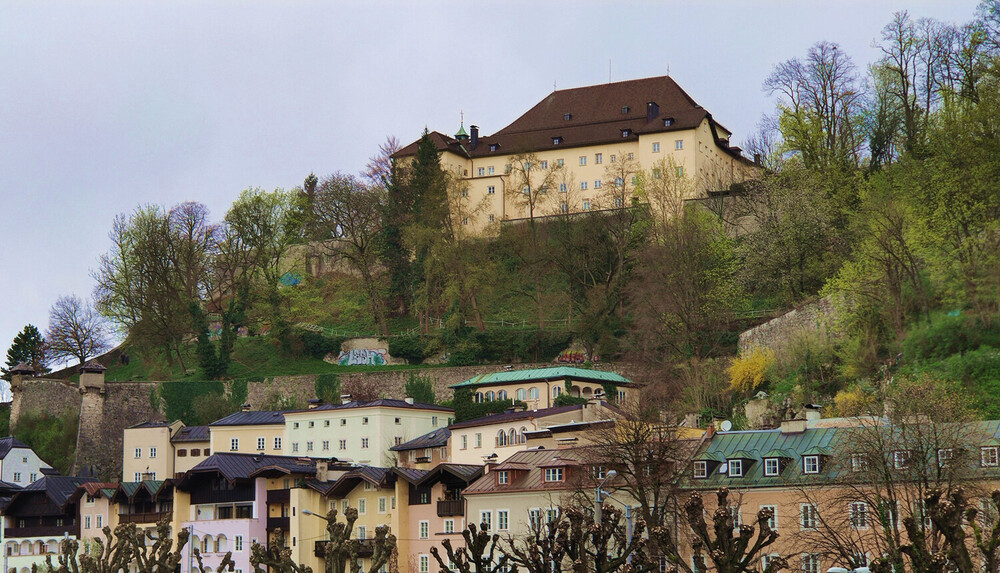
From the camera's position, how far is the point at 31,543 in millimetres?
78188

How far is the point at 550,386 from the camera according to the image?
247 feet

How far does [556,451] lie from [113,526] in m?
29.3

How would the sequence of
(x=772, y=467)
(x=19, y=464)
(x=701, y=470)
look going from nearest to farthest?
(x=772, y=467) < (x=701, y=470) < (x=19, y=464)

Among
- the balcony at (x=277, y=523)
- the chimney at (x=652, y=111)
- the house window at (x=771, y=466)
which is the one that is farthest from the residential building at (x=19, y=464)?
the house window at (x=771, y=466)

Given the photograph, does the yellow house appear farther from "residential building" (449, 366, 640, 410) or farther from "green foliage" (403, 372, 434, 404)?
"residential building" (449, 366, 640, 410)

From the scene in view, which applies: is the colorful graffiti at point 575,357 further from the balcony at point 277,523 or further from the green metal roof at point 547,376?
Answer: the balcony at point 277,523

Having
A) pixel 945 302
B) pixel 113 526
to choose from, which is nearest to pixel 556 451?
pixel 945 302

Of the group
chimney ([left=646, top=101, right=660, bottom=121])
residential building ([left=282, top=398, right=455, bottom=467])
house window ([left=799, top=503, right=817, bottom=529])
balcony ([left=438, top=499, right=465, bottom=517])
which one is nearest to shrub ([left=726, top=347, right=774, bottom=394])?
balcony ([left=438, top=499, right=465, bottom=517])

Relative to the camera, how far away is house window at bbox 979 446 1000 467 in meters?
43.9

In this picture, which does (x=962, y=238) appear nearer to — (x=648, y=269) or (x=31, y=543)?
(x=648, y=269)

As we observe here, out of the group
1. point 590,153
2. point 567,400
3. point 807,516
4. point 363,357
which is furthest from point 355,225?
point 807,516

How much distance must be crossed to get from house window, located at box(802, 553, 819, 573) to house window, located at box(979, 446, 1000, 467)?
6.11m

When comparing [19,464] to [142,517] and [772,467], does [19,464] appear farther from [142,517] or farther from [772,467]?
[772,467]

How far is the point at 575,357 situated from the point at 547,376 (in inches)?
327
